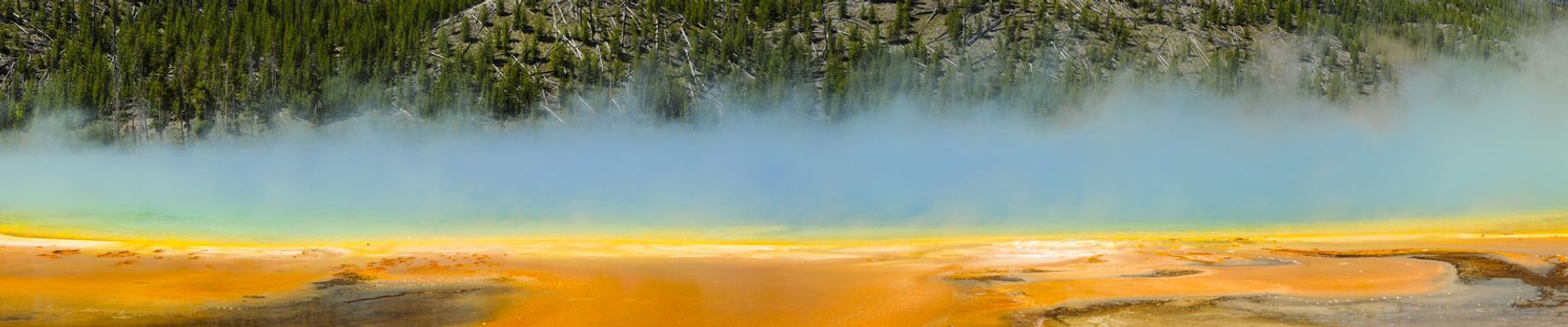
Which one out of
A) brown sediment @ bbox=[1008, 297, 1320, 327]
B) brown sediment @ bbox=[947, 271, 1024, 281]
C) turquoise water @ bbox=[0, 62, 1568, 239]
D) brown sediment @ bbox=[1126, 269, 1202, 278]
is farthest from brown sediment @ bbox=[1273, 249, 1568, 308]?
turquoise water @ bbox=[0, 62, 1568, 239]

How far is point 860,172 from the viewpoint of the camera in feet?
110

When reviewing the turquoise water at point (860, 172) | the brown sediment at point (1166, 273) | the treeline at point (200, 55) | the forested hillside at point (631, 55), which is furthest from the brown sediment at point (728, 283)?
the treeline at point (200, 55)

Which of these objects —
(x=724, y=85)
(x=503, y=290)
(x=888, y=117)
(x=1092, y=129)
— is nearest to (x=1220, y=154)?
(x=1092, y=129)

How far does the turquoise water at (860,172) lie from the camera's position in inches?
924

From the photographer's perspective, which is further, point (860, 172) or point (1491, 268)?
point (860, 172)

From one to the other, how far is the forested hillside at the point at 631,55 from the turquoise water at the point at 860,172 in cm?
158

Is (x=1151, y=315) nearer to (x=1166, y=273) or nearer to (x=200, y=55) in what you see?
(x=1166, y=273)

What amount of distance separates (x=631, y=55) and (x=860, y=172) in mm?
22124

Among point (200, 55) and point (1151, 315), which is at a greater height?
point (200, 55)

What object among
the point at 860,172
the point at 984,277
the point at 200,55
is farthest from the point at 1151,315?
the point at 200,55

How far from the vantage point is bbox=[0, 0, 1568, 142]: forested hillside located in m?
48.7

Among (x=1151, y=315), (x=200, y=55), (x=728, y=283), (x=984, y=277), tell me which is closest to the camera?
(x=1151, y=315)

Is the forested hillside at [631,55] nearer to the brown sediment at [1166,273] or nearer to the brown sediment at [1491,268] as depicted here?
the brown sediment at [1491,268]

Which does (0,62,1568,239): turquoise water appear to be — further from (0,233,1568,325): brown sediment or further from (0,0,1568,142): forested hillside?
(0,233,1568,325): brown sediment
